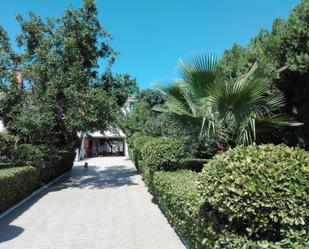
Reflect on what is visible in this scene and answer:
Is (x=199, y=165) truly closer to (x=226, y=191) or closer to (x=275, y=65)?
(x=275, y=65)

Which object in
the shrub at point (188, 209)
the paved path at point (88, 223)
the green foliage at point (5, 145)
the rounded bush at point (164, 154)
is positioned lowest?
the paved path at point (88, 223)

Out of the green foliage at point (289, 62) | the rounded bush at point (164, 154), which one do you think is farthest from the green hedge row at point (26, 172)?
the green foliage at point (289, 62)

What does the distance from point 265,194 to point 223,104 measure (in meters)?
3.56

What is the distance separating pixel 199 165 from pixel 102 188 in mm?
4381

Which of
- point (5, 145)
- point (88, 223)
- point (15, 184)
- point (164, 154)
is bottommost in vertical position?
point (88, 223)

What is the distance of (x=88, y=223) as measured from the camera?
804 centimetres

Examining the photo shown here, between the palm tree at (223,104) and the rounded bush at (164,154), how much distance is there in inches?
69.4

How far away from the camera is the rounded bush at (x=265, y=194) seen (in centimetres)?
340

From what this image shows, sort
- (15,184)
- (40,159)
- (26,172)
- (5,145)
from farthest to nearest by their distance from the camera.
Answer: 1. (5,145)
2. (40,159)
3. (26,172)
4. (15,184)

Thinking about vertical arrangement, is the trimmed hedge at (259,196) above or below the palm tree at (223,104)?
below

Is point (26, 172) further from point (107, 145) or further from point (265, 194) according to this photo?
point (107, 145)

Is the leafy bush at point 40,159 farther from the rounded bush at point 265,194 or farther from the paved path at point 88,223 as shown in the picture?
the rounded bush at point 265,194

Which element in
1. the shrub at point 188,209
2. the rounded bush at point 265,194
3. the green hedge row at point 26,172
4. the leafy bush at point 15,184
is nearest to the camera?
the rounded bush at point 265,194

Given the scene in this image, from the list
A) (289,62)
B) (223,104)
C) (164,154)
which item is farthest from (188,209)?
(164,154)
